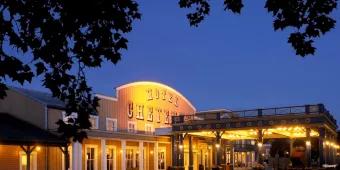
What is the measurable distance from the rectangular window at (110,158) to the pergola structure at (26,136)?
16.8 ft

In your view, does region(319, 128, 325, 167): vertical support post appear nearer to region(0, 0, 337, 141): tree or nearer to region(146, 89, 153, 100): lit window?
region(146, 89, 153, 100): lit window

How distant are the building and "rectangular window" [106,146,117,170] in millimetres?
64

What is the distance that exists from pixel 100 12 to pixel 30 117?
26950mm

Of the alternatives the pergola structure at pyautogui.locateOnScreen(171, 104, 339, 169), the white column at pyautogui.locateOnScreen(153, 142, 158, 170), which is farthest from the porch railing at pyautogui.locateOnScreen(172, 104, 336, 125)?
the white column at pyautogui.locateOnScreen(153, 142, 158, 170)

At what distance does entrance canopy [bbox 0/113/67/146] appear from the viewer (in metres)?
27.9

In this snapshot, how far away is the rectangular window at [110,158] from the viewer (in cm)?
3644

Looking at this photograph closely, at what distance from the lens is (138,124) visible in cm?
4378

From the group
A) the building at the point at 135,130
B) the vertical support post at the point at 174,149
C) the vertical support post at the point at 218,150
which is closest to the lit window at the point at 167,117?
the building at the point at 135,130

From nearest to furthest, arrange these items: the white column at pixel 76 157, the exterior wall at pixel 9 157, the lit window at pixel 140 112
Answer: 1. the exterior wall at pixel 9 157
2. the white column at pixel 76 157
3. the lit window at pixel 140 112

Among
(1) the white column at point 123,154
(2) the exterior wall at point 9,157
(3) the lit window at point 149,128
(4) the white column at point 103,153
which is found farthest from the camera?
(3) the lit window at point 149,128

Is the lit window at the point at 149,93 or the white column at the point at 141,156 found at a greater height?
the lit window at the point at 149,93

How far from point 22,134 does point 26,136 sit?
0.46 metres

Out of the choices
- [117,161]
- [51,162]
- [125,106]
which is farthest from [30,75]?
[125,106]

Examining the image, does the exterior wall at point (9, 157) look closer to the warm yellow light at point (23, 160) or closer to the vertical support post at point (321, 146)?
the warm yellow light at point (23, 160)
